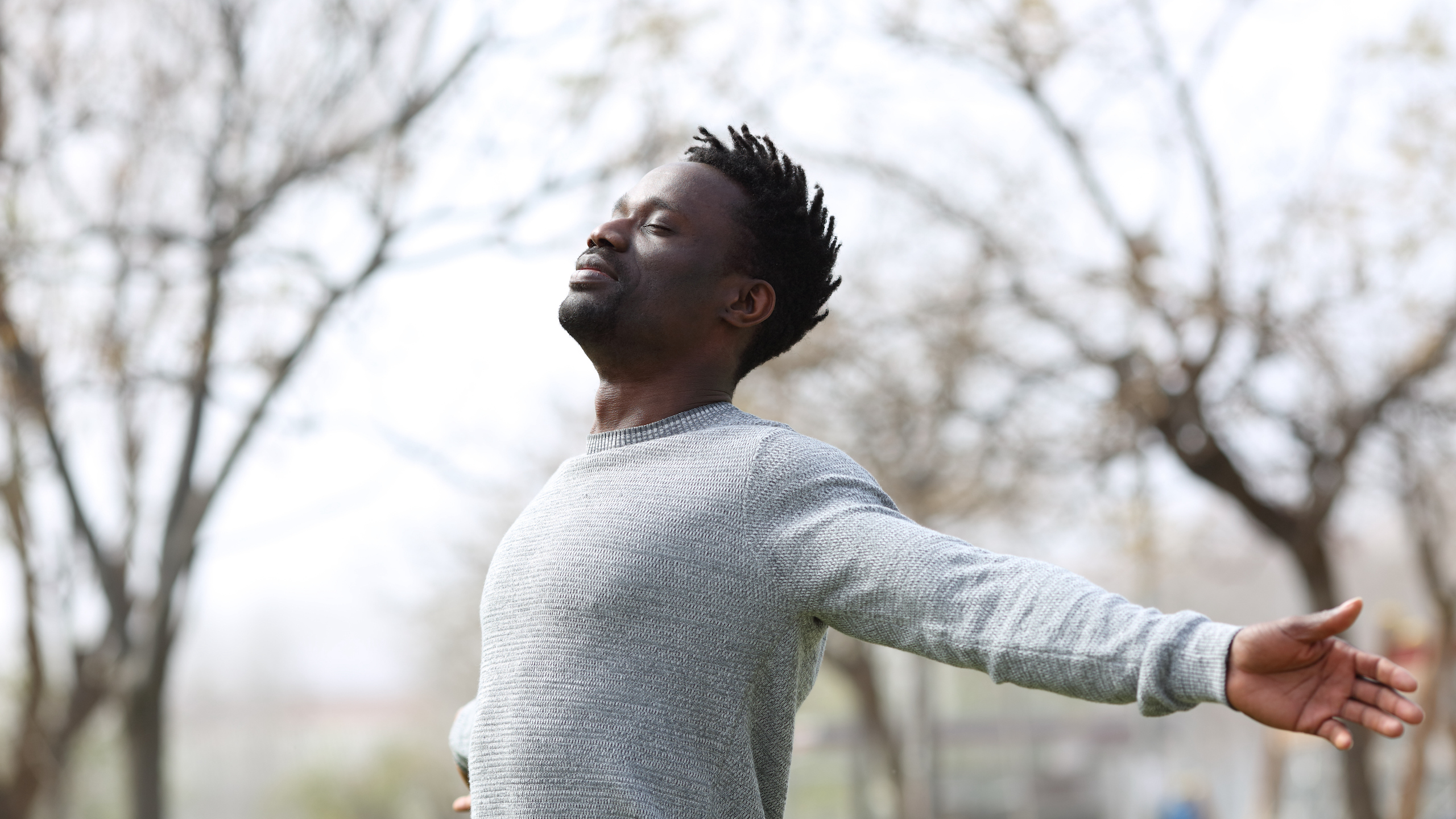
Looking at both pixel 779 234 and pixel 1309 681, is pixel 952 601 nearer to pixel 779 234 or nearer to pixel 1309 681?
pixel 1309 681

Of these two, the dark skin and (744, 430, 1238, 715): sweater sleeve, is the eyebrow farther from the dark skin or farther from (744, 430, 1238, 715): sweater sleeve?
(744, 430, 1238, 715): sweater sleeve

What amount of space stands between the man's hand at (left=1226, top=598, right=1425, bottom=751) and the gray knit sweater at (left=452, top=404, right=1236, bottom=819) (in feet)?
0.78

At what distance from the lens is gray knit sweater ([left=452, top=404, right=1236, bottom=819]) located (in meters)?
1.75

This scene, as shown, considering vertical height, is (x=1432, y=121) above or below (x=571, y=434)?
below

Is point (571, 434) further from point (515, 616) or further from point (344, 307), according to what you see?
point (515, 616)

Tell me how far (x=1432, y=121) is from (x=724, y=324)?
8985 millimetres

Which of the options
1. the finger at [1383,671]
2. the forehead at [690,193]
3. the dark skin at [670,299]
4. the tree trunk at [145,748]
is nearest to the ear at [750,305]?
the dark skin at [670,299]

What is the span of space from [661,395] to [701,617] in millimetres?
420

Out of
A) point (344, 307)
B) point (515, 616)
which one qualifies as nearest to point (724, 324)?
point (515, 616)

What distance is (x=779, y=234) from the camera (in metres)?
2.23

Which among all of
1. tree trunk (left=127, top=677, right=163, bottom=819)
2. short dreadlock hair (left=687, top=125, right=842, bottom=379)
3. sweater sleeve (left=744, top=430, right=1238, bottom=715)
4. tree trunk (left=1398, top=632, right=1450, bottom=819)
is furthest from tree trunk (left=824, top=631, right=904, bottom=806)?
sweater sleeve (left=744, top=430, right=1238, bottom=715)

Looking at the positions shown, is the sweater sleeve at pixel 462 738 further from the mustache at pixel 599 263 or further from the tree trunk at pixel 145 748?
the tree trunk at pixel 145 748

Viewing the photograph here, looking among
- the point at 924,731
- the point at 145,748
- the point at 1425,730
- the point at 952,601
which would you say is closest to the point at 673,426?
the point at 952,601

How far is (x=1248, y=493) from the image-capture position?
10.1 m
